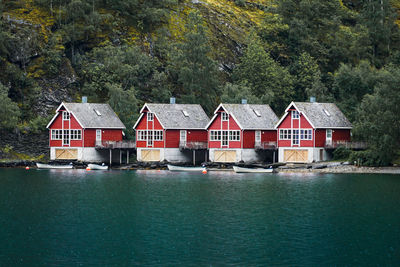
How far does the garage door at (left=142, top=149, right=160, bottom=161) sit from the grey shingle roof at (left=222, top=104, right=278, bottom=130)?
1230 centimetres

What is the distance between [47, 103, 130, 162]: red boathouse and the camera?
106500 millimetres

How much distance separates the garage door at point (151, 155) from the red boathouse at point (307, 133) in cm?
1801

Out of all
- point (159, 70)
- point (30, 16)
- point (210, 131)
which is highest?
point (30, 16)

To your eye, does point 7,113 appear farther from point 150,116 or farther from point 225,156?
point 225,156

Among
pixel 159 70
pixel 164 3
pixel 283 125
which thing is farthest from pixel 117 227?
pixel 164 3

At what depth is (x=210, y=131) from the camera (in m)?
105

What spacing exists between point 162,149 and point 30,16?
39.6 meters

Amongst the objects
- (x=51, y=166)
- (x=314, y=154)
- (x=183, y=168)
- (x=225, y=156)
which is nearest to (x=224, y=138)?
(x=225, y=156)

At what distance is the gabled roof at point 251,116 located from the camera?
4050 inches

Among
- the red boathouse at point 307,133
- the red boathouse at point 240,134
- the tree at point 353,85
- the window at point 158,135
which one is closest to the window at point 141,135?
the window at point 158,135

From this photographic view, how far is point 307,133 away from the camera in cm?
10006

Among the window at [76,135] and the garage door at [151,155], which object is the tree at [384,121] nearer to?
the garage door at [151,155]

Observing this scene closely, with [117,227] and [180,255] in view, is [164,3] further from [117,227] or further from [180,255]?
[180,255]

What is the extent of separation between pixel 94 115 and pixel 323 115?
110ft
